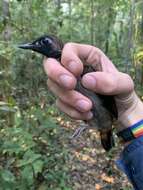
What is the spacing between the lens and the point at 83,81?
5.67ft

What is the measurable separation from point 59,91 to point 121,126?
13.7 inches

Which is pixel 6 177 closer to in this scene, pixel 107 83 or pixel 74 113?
pixel 74 113

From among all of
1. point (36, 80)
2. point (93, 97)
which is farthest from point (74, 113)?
point (36, 80)

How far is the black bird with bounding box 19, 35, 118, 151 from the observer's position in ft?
5.84

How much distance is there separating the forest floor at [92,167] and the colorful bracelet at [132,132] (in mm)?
2456

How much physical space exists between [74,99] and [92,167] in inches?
128

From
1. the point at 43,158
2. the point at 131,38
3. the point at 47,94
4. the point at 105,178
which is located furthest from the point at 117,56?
the point at 43,158

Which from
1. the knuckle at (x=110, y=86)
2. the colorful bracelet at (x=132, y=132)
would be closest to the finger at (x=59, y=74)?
the knuckle at (x=110, y=86)

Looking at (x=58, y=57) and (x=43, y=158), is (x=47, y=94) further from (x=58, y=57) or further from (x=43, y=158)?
(x=58, y=57)

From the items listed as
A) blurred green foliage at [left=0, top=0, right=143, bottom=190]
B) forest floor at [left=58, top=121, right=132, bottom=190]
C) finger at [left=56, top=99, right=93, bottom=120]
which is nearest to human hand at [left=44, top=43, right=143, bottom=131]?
finger at [left=56, top=99, right=93, bottom=120]

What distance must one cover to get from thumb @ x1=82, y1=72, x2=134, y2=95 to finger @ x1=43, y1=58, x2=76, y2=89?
0.26 feet

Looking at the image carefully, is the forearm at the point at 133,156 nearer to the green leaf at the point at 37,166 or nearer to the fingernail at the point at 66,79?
the fingernail at the point at 66,79

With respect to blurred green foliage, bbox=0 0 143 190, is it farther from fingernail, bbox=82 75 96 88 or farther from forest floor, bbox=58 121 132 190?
fingernail, bbox=82 75 96 88

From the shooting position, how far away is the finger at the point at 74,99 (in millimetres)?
1736
